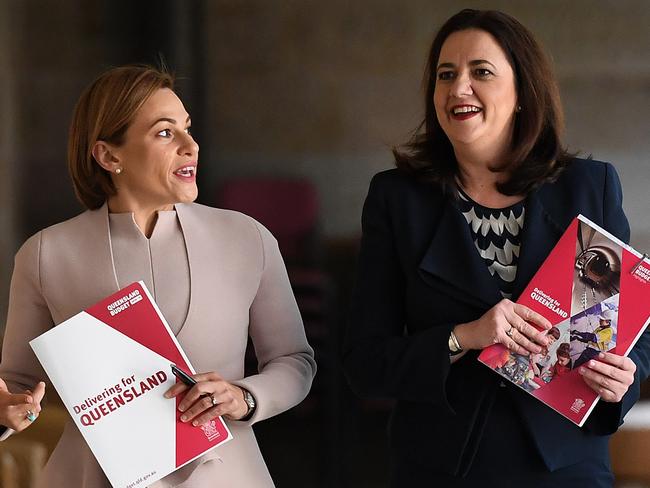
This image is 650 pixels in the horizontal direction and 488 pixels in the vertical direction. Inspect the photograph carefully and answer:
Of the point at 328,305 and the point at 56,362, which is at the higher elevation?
the point at 56,362

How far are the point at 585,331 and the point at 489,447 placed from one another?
12.8 inches

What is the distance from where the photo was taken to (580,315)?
191cm

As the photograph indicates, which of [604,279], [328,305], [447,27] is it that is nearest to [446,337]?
[604,279]

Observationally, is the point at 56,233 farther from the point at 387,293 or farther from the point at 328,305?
the point at 328,305

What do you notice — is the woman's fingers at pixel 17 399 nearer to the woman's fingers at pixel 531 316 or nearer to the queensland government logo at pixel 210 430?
the queensland government logo at pixel 210 430

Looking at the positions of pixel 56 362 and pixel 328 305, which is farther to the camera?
pixel 328 305

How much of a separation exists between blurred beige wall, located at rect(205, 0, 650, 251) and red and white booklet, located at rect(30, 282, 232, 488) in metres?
1.32

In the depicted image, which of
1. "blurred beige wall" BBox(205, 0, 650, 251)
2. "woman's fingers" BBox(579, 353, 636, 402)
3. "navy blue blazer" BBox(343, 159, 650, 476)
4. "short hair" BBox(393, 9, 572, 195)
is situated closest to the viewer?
"woman's fingers" BBox(579, 353, 636, 402)

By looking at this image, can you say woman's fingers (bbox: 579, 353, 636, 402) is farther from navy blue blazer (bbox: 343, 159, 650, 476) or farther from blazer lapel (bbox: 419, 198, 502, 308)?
blazer lapel (bbox: 419, 198, 502, 308)

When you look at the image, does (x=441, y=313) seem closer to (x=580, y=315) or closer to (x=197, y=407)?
(x=580, y=315)

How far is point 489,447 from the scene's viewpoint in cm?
199

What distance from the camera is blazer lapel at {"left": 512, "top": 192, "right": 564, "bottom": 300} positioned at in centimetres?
199

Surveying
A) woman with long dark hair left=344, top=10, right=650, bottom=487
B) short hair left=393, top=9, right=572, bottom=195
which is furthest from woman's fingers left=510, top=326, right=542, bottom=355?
short hair left=393, top=9, right=572, bottom=195

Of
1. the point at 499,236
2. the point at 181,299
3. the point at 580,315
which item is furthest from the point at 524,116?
the point at 181,299
